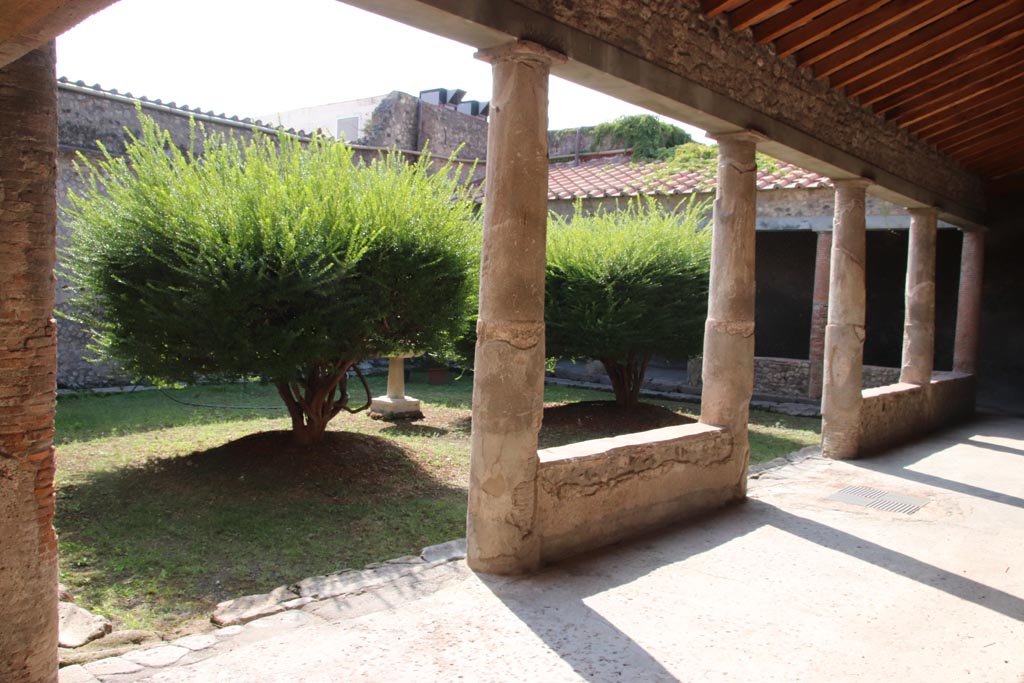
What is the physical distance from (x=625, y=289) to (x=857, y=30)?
5.03m

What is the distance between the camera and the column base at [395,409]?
10320mm

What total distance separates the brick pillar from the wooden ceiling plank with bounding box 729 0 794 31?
→ 4.31 meters

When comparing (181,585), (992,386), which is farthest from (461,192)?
(992,386)

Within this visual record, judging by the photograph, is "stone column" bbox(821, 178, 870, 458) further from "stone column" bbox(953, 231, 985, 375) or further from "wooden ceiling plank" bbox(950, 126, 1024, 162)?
"stone column" bbox(953, 231, 985, 375)

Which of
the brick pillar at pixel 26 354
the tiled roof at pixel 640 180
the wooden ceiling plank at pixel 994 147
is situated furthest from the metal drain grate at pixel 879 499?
the tiled roof at pixel 640 180

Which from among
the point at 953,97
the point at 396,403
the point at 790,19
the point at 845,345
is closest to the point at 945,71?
the point at 953,97

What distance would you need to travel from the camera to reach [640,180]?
14875mm

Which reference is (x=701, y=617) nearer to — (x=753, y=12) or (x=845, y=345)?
(x=753, y=12)

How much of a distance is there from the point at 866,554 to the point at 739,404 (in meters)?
1.41

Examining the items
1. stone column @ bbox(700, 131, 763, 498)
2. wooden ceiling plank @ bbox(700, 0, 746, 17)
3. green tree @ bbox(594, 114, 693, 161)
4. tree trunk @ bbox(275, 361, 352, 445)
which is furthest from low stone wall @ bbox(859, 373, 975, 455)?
green tree @ bbox(594, 114, 693, 161)

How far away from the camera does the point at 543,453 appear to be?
450 centimetres

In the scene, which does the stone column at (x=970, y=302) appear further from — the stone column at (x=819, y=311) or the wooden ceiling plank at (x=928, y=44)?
the wooden ceiling plank at (x=928, y=44)

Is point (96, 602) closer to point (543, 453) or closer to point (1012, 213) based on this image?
point (543, 453)

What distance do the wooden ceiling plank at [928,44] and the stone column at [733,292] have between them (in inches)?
59.2
